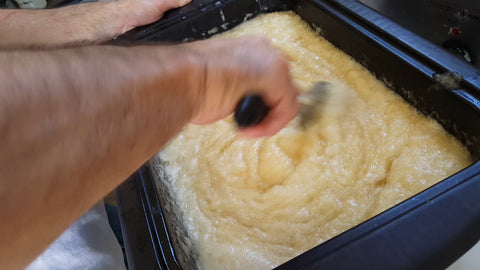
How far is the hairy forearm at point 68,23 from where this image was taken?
1.10 metres

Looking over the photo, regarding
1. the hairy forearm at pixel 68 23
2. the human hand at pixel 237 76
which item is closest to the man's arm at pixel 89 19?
the hairy forearm at pixel 68 23

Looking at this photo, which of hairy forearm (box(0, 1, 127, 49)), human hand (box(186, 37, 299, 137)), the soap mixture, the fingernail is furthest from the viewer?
the fingernail

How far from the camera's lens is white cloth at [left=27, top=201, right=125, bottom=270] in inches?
31.7

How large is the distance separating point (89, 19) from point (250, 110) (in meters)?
0.89

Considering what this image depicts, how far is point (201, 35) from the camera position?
1.23 metres

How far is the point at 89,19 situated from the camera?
4.01 ft

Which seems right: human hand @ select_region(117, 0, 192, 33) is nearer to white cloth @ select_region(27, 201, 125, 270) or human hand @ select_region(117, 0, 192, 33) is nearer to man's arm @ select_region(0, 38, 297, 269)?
white cloth @ select_region(27, 201, 125, 270)

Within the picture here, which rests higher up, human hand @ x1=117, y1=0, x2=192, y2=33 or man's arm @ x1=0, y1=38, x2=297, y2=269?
man's arm @ x1=0, y1=38, x2=297, y2=269

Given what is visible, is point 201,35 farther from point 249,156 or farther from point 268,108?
point 268,108

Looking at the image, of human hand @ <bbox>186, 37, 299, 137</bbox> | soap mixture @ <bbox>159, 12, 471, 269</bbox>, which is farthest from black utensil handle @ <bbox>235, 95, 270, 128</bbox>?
soap mixture @ <bbox>159, 12, 471, 269</bbox>

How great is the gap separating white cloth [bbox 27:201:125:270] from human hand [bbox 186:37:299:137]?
1.52 feet

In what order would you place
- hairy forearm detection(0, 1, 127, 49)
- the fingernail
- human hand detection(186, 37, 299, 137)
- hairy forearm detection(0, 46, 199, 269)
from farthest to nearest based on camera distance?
the fingernail, hairy forearm detection(0, 1, 127, 49), human hand detection(186, 37, 299, 137), hairy forearm detection(0, 46, 199, 269)

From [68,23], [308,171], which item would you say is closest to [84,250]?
[308,171]

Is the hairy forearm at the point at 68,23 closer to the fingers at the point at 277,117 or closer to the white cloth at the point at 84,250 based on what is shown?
the white cloth at the point at 84,250
